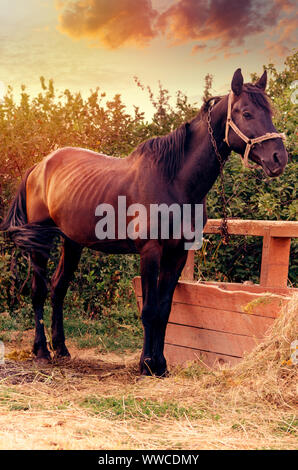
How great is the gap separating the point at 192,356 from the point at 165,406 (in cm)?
119

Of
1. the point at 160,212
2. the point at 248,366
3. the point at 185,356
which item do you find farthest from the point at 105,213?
the point at 248,366

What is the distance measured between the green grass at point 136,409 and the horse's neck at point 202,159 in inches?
58.3

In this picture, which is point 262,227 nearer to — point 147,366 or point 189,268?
point 189,268

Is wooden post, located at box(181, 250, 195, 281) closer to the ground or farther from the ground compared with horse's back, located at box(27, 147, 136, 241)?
closer to the ground

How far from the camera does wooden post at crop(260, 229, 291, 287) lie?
14.7ft

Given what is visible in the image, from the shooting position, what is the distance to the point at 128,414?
10.6 feet

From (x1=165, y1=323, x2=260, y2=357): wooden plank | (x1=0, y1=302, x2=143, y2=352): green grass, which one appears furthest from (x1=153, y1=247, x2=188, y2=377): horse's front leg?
(x1=0, y1=302, x2=143, y2=352): green grass

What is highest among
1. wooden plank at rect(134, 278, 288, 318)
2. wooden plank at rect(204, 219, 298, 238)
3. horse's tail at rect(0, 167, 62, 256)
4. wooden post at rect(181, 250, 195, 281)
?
wooden plank at rect(204, 219, 298, 238)

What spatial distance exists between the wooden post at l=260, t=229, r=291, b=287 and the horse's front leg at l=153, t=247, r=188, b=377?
0.70 metres

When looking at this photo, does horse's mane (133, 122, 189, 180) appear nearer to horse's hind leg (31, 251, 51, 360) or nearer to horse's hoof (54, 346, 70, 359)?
horse's hind leg (31, 251, 51, 360)

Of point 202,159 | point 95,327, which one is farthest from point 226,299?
point 95,327

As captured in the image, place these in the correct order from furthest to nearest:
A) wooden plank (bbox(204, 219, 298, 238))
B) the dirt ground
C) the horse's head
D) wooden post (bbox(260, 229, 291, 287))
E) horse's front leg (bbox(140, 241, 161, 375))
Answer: wooden post (bbox(260, 229, 291, 287)), wooden plank (bbox(204, 219, 298, 238)), horse's front leg (bbox(140, 241, 161, 375)), the horse's head, the dirt ground

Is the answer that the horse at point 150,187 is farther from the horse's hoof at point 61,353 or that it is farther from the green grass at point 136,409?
the green grass at point 136,409
